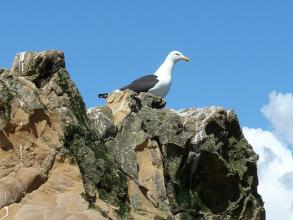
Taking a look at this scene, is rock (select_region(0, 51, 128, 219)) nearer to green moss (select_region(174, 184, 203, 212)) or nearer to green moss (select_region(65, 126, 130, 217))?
green moss (select_region(65, 126, 130, 217))

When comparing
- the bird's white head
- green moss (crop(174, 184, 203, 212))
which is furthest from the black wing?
green moss (crop(174, 184, 203, 212))

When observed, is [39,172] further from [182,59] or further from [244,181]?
[182,59]

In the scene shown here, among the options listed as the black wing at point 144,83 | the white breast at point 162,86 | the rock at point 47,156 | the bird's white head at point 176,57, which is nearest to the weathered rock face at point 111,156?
the rock at point 47,156

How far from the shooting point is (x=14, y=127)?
1029 centimetres

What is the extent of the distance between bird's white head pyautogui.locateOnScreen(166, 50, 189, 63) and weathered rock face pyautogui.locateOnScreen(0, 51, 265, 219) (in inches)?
Answer: 281

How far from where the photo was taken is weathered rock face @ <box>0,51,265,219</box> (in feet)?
33.0

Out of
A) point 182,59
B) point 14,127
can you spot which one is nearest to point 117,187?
point 14,127

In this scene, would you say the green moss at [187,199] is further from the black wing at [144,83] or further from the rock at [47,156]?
the black wing at [144,83]

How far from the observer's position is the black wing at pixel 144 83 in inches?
719

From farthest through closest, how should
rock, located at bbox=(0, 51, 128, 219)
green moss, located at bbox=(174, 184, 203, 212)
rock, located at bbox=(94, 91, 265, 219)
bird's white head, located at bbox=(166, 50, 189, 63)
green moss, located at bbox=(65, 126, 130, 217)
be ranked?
bird's white head, located at bbox=(166, 50, 189, 63) → green moss, located at bbox=(174, 184, 203, 212) → rock, located at bbox=(94, 91, 265, 219) → green moss, located at bbox=(65, 126, 130, 217) → rock, located at bbox=(0, 51, 128, 219)

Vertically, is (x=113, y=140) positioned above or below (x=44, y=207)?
above

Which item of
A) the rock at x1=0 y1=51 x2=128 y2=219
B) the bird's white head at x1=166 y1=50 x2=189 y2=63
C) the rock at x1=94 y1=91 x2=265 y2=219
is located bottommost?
the rock at x1=0 y1=51 x2=128 y2=219

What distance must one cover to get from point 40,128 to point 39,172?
0.67 meters

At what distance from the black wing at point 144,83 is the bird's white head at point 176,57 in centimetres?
283
